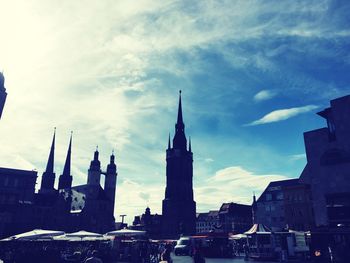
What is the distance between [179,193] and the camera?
312 feet

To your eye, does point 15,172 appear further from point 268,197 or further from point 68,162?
point 268,197

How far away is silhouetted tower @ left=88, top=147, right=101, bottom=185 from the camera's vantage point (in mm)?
92250

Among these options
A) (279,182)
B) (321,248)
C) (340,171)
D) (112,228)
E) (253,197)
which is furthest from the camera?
(112,228)

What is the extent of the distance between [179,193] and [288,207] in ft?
140

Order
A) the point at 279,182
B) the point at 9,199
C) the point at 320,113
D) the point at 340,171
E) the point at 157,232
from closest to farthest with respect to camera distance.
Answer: the point at 340,171 → the point at 320,113 → the point at 9,199 → the point at 279,182 → the point at 157,232

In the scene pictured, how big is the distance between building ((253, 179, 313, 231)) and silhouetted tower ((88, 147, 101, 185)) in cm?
4942

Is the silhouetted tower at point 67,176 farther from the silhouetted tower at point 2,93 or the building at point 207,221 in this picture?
the building at point 207,221

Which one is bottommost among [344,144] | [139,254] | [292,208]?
[139,254]

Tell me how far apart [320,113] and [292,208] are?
28.9 metres

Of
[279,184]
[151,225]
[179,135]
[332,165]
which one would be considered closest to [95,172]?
[151,225]

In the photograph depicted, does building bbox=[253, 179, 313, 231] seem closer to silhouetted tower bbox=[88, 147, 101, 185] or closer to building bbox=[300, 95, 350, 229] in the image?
building bbox=[300, 95, 350, 229]

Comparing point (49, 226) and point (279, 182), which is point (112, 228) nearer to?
point (49, 226)

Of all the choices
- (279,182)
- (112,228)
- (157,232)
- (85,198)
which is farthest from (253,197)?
(85,198)

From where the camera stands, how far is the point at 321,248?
1122 inches
